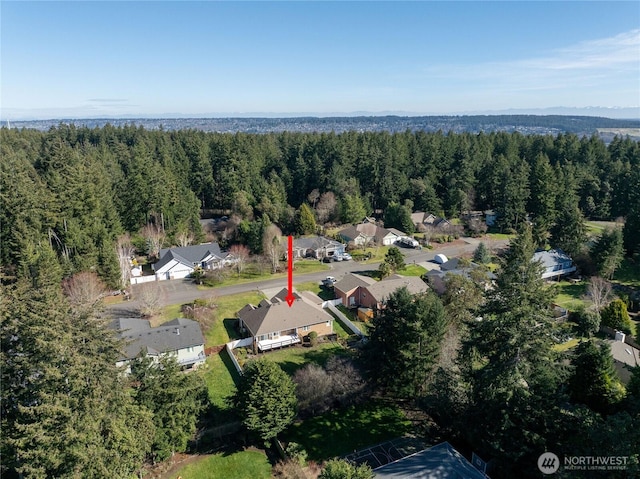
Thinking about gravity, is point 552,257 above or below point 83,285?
below

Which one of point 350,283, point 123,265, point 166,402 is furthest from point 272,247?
point 166,402

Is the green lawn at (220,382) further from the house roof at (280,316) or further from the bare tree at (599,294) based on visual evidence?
the bare tree at (599,294)

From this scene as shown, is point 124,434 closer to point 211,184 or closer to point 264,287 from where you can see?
point 264,287

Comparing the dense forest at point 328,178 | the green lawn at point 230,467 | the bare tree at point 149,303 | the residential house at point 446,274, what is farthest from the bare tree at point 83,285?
the residential house at point 446,274

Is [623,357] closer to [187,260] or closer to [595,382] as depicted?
[595,382]

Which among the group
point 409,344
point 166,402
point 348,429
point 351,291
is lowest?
point 348,429
